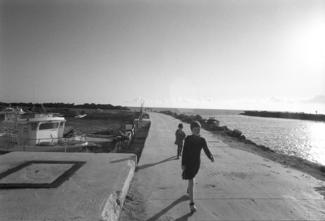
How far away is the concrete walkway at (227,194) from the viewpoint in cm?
451


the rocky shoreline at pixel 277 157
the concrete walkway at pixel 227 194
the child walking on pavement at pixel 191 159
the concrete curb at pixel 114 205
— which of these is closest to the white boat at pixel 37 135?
the rocky shoreline at pixel 277 157

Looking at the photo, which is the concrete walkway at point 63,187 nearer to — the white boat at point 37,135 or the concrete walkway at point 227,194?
the concrete walkway at point 227,194

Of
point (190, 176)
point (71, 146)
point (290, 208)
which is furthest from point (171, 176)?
point (71, 146)

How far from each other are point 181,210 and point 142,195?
3.56 ft

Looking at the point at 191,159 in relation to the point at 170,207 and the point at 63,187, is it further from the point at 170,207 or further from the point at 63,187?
the point at 63,187

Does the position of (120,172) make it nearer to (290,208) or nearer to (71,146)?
(290,208)

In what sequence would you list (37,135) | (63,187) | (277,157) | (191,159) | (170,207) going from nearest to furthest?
(170,207), (191,159), (63,187), (277,157), (37,135)

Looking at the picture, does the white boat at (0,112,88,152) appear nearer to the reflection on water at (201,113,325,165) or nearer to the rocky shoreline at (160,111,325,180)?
the rocky shoreline at (160,111,325,180)

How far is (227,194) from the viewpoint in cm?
550

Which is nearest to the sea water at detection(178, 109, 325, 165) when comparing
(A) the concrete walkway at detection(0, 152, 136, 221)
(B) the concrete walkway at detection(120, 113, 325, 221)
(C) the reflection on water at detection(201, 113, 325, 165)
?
(C) the reflection on water at detection(201, 113, 325, 165)

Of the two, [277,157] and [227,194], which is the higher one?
[227,194]

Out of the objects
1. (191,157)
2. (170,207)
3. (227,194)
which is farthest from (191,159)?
(227,194)

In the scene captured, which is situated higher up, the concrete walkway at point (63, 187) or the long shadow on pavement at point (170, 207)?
the concrete walkway at point (63, 187)

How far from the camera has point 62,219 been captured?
3770 millimetres
